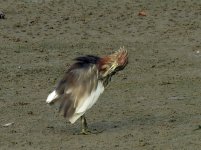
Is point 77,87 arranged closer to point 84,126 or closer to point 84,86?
point 84,86

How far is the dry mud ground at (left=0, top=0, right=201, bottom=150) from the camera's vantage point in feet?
28.2

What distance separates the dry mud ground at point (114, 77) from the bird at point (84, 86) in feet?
0.94

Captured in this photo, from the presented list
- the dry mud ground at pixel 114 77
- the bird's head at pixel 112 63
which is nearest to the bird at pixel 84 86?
the bird's head at pixel 112 63

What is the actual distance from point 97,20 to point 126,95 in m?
4.84

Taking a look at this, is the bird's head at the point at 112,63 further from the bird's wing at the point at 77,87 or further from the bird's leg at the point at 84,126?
the bird's leg at the point at 84,126

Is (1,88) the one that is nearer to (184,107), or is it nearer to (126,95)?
(126,95)

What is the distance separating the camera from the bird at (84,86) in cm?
857

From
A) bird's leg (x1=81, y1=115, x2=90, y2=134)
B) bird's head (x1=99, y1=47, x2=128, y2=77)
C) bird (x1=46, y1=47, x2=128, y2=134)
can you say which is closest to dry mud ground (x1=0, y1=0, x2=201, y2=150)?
bird's leg (x1=81, y1=115, x2=90, y2=134)

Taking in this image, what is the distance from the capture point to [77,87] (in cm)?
866

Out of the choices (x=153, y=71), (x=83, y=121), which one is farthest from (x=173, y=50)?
(x=83, y=121)

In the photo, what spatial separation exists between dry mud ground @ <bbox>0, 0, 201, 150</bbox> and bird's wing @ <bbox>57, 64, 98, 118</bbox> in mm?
310

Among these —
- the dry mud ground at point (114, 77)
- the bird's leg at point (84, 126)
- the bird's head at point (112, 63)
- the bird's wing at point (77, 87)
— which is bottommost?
the dry mud ground at point (114, 77)

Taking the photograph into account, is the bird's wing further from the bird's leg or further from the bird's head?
the bird's leg

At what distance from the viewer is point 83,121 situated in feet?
28.8
